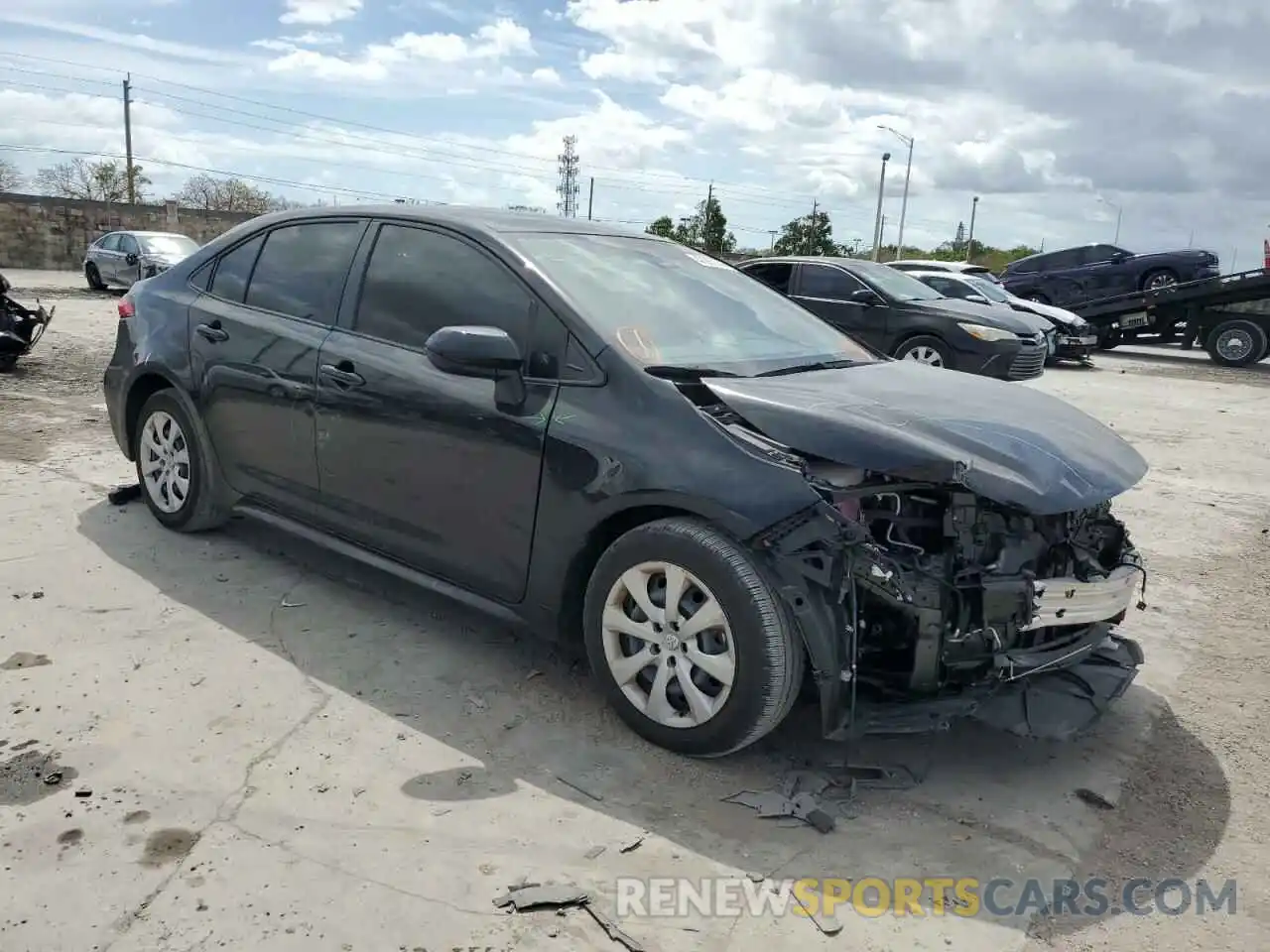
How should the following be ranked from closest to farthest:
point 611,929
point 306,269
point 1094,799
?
point 611,929
point 1094,799
point 306,269

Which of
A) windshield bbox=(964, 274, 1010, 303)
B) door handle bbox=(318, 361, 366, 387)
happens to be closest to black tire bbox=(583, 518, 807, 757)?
door handle bbox=(318, 361, 366, 387)

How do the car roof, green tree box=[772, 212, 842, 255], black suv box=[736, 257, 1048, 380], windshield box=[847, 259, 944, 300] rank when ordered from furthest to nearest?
green tree box=[772, 212, 842, 255] < windshield box=[847, 259, 944, 300] < black suv box=[736, 257, 1048, 380] < the car roof

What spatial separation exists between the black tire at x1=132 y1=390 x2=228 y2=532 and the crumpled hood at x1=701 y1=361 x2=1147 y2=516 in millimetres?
2653

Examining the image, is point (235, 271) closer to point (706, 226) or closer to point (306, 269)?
point (306, 269)

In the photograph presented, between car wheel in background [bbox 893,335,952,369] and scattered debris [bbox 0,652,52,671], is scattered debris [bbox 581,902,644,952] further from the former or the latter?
car wheel in background [bbox 893,335,952,369]

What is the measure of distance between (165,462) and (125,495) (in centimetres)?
73

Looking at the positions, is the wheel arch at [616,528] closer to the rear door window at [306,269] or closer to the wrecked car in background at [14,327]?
the rear door window at [306,269]

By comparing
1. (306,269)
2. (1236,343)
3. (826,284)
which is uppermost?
(826,284)

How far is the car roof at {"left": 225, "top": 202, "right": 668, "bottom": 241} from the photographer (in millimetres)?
3834

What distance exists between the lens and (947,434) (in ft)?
9.81

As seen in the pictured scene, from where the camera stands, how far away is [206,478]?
4.66m

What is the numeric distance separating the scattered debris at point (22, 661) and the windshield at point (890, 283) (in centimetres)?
1005

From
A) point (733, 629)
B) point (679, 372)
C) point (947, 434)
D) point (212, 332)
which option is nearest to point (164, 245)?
point (212, 332)

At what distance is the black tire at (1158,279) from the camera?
1998 centimetres
